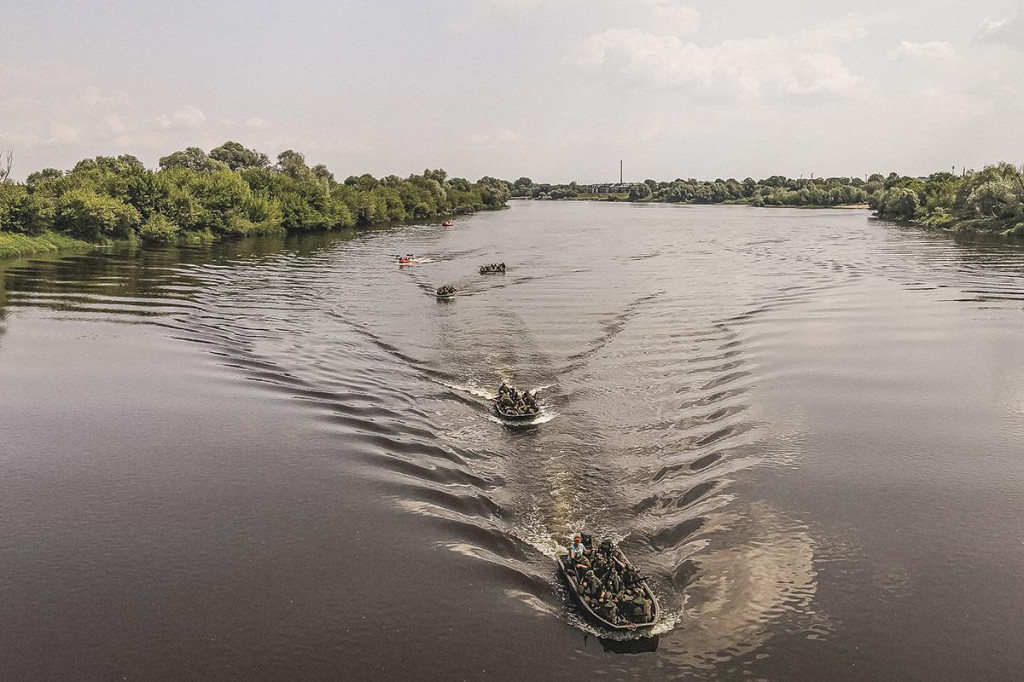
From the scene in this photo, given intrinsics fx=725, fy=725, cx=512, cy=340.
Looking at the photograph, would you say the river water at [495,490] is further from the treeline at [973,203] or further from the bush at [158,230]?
the treeline at [973,203]

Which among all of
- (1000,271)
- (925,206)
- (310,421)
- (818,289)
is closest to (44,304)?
(310,421)

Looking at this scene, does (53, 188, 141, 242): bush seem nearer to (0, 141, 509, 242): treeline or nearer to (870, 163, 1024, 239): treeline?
(0, 141, 509, 242): treeline

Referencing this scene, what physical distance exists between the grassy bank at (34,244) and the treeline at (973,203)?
145642mm

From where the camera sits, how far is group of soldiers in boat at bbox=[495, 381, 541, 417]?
119 feet

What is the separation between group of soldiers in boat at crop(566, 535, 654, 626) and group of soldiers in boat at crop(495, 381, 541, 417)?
12.6m

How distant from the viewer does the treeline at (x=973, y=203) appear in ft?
419

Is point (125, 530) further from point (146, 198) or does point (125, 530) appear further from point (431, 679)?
point (146, 198)

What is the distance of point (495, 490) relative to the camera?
2928cm

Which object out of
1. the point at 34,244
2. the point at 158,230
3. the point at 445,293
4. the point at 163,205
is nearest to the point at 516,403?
the point at 445,293

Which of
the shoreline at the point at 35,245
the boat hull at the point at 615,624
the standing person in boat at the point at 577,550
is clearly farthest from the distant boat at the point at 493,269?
the boat hull at the point at 615,624

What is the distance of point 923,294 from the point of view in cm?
7150

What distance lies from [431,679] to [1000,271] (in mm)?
89146

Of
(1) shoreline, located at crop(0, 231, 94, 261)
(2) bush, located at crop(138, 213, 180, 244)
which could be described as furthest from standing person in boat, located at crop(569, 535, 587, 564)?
(2) bush, located at crop(138, 213, 180, 244)

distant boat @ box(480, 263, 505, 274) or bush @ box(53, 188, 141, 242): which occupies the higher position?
bush @ box(53, 188, 141, 242)
